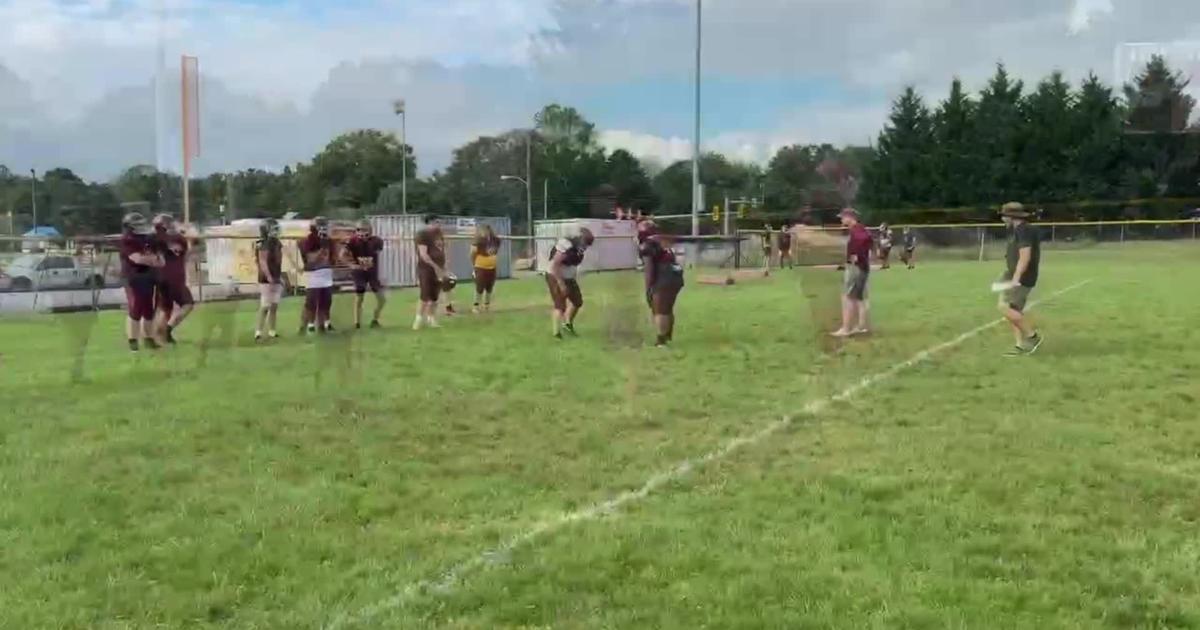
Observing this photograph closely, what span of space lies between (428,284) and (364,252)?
3.55 ft

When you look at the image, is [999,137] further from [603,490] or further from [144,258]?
[603,490]

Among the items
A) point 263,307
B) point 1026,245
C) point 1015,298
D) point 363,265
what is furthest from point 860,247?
point 263,307

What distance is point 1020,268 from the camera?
12.4 metres

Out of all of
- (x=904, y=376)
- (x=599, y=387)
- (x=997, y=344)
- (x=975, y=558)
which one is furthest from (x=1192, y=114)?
(x=975, y=558)

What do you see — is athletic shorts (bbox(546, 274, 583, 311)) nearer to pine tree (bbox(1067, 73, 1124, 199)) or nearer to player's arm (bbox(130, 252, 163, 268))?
player's arm (bbox(130, 252, 163, 268))

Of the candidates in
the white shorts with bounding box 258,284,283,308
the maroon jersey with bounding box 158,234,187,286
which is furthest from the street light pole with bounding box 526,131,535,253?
the maroon jersey with bounding box 158,234,187,286

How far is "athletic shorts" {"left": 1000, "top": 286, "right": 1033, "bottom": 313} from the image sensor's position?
12555mm

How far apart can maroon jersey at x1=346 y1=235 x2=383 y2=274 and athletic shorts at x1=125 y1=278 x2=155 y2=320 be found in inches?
132

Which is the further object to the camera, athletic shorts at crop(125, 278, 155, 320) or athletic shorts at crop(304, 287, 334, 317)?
athletic shorts at crop(304, 287, 334, 317)

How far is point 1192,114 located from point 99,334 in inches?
1347

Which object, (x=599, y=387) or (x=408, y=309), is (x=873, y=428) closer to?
(x=599, y=387)

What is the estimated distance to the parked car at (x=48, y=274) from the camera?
19609 millimetres

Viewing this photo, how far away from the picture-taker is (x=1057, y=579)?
473cm

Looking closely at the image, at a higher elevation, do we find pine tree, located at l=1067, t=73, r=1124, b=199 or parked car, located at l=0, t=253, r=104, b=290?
pine tree, located at l=1067, t=73, r=1124, b=199
